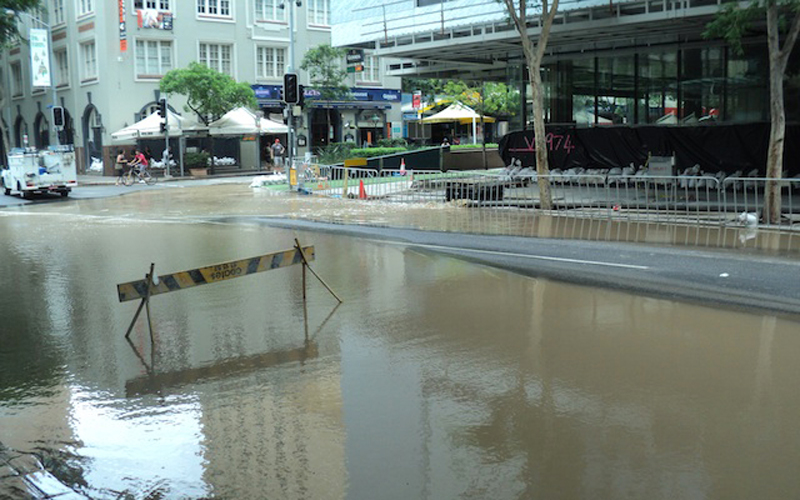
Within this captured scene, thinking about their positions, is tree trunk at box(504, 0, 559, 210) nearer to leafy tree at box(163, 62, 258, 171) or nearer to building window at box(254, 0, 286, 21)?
leafy tree at box(163, 62, 258, 171)

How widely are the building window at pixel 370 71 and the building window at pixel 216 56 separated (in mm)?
10445

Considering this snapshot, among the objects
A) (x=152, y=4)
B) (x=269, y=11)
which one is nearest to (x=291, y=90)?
(x=152, y=4)

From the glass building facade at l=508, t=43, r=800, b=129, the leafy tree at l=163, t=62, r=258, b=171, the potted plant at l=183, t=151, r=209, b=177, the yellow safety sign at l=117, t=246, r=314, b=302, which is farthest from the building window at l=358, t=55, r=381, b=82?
the yellow safety sign at l=117, t=246, r=314, b=302

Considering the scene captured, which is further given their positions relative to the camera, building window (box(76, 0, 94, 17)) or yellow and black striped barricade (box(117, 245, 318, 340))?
building window (box(76, 0, 94, 17))

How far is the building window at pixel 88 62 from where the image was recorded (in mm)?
46875

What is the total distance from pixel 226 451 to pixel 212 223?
1491 centimetres

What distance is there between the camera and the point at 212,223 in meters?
A: 20.0

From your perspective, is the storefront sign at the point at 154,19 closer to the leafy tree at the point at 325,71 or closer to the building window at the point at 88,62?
the building window at the point at 88,62

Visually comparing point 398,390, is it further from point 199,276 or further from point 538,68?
point 538,68

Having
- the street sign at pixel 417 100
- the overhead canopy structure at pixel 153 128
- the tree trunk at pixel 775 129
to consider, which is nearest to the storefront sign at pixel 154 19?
the overhead canopy structure at pixel 153 128

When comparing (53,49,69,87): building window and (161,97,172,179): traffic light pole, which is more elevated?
(53,49,69,87): building window

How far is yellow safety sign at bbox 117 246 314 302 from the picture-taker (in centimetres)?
870

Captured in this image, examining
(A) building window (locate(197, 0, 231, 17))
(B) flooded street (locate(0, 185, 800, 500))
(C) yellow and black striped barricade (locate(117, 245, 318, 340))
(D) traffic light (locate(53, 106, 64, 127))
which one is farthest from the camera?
(A) building window (locate(197, 0, 231, 17))

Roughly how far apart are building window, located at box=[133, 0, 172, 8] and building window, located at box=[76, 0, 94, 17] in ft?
8.27
